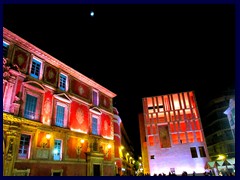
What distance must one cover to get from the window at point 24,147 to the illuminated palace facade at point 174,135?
31409 mm

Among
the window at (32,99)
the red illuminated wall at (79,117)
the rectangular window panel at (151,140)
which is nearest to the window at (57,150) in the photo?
the red illuminated wall at (79,117)

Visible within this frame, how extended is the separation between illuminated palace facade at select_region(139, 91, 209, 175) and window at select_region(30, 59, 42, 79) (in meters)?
31.0

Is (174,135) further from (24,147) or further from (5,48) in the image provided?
(5,48)

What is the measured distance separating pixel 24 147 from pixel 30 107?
3.12 m

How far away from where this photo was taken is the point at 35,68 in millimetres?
16562

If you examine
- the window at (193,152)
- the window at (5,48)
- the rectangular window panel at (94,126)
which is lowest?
the window at (193,152)

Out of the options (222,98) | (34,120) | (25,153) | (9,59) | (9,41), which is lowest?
(25,153)

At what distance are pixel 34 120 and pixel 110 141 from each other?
34.8 feet

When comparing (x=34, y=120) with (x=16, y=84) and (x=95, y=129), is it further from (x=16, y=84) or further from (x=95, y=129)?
(x=95, y=129)

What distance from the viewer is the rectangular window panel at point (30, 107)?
14.6 metres

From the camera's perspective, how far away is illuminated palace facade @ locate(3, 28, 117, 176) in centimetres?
1323

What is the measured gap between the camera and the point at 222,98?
5016 cm

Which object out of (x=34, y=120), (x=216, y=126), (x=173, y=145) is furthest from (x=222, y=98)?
(x=34, y=120)

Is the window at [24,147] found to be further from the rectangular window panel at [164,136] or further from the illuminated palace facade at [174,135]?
the rectangular window panel at [164,136]
